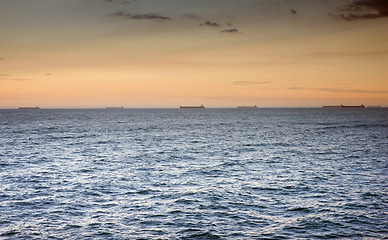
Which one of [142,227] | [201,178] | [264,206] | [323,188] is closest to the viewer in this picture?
[142,227]

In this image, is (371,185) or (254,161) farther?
(254,161)

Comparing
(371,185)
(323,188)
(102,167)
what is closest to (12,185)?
(102,167)

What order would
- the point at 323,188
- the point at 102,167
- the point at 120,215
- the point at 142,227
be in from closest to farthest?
the point at 142,227
the point at 120,215
the point at 323,188
the point at 102,167

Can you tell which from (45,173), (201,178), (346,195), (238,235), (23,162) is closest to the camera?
(238,235)

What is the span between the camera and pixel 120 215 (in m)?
22.7

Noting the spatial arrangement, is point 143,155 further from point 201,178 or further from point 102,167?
point 201,178

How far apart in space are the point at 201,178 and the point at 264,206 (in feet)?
35.7

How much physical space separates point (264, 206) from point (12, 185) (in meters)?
23.3

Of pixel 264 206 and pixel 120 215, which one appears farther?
pixel 264 206

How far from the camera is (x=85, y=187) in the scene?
30.6 metres

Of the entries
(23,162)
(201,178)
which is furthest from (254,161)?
(23,162)

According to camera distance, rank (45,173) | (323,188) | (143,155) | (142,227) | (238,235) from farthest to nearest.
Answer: (143,155), (45,173), (323,188), (142,227), (238,235)

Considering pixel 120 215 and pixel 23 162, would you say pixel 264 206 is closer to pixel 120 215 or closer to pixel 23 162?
pixel 120 215

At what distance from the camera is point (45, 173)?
3700 centimetres
